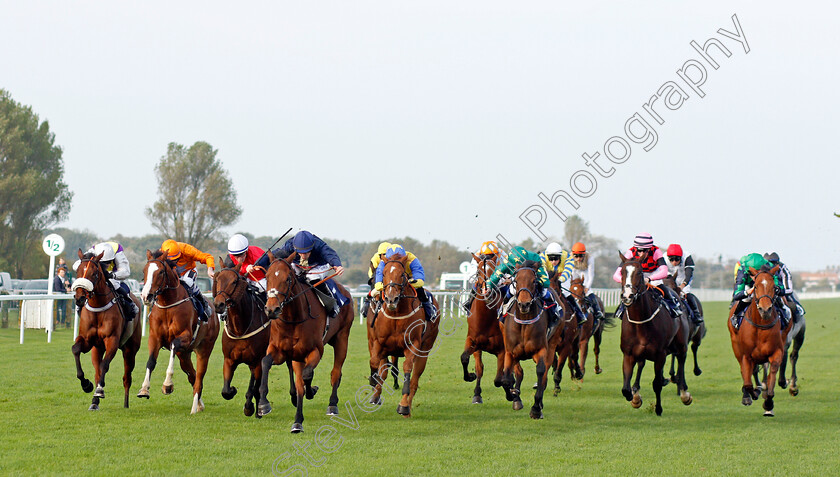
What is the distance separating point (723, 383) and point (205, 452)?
28.5 feet

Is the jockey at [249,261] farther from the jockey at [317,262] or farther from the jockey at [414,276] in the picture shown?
the jockey at [414,276]

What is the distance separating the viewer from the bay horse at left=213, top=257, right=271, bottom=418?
27.8 feet

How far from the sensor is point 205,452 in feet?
22.7

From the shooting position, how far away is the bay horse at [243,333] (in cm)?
848

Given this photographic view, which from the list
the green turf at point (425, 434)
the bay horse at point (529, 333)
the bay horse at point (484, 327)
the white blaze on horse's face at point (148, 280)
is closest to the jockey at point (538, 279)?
the bay horse at point (529, 333)

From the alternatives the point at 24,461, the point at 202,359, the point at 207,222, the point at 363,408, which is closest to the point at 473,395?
the point at 363,408

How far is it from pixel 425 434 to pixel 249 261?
2781 mm

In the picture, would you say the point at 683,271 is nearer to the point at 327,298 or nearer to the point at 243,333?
the point at 327,298

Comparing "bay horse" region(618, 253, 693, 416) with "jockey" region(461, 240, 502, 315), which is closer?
"bay horse" region(618, 253, 693, 416)

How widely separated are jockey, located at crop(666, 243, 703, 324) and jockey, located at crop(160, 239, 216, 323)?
229 inches

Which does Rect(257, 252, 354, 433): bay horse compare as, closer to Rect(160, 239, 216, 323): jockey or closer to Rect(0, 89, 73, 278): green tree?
Rect(160, 239, 216, 323): jockey

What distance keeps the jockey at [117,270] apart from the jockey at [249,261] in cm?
127

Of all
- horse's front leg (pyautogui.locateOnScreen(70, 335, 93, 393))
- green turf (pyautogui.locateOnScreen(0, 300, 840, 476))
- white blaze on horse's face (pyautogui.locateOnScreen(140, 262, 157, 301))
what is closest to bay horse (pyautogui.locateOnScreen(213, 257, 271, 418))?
green turf (pyautogui.locateOnScreen(0, 300, 840, 476))

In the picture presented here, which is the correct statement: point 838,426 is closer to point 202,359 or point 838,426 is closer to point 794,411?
point 794,411
